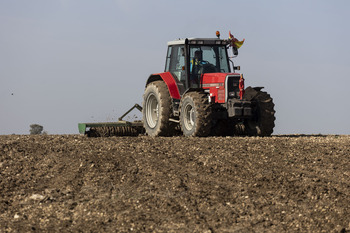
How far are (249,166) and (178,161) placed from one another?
1.34m

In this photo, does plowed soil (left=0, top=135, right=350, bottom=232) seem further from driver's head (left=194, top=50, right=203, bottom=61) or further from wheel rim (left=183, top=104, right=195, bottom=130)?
driver's head (left=194, top=50, right=203, bottom=61)

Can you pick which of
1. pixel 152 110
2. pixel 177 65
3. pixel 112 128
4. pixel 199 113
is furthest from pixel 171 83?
pixel 112 128

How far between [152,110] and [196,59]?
246 centimetres

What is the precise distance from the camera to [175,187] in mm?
8914

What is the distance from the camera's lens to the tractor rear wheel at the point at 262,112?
14938 millimetres

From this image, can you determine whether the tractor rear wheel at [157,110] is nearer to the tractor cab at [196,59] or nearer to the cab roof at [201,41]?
the tractor cab at [196,59]

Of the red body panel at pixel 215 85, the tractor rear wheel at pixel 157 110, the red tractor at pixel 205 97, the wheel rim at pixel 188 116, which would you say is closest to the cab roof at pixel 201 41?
the red tractor at pixel 205 97

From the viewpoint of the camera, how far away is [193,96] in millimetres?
14578

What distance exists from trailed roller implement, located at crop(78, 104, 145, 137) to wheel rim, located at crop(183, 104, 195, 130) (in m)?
2.42

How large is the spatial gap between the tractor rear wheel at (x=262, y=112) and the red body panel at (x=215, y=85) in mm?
691

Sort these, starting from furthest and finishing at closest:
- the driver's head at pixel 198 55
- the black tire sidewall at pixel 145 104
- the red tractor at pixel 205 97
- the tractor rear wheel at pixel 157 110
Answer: the black tire sidewall at pixel 145 104
the tractor rear wheel at pixel 157 110
the driver's head at pixel 198 55
the red tractor at pixel 205 97

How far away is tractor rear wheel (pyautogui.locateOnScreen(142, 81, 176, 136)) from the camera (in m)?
15.9

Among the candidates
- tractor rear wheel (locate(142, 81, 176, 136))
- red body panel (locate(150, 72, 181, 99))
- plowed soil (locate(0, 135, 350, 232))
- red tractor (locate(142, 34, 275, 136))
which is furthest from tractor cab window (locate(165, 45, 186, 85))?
plowed soil (locate(0, 135, 350, 232))

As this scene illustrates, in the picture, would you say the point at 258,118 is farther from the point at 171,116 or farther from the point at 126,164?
the point at 126,164
